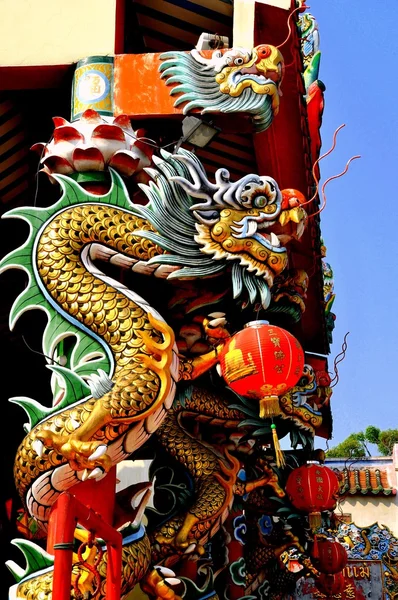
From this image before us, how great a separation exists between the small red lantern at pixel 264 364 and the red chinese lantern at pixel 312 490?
13.9ft

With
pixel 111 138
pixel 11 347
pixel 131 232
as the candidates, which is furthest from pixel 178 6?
pixel 11 347

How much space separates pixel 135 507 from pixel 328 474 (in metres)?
4.95

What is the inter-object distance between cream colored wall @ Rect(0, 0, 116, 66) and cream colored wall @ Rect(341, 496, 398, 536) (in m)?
12.1

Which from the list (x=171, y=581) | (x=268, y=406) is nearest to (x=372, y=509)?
(x=171, y=581)

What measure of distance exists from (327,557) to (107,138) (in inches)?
303

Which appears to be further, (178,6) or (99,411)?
(178,6)

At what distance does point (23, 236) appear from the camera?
24.8 feet

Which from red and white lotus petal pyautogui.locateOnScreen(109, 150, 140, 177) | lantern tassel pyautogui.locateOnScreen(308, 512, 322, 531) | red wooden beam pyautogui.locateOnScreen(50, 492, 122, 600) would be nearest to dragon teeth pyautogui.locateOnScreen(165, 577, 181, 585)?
red wooden beam pyautogui.locateOnScreen(50, 492, 122, 600)

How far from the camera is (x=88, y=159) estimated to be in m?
5.64

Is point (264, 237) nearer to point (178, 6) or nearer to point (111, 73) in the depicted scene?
point (111, 73)

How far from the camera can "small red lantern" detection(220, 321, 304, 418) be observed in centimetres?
530

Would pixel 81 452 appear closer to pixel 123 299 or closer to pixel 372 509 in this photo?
pixel 123 299

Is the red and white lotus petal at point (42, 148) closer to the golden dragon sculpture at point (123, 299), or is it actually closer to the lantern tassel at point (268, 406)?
the golden dragon sculpture at point (123, 299)

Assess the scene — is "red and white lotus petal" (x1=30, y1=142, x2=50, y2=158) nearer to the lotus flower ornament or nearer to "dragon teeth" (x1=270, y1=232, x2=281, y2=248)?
the lotus flower ornament
